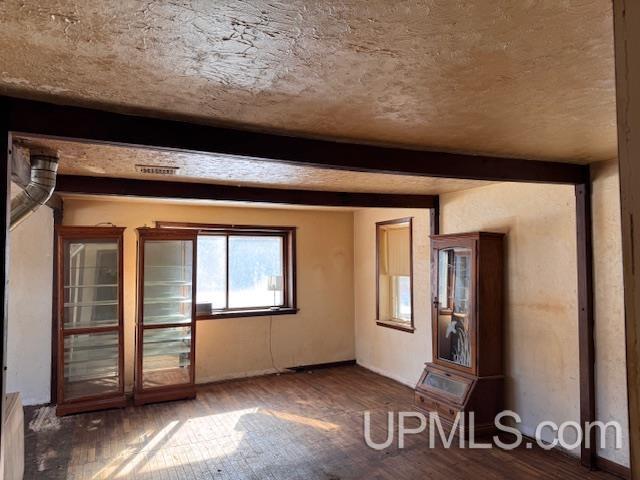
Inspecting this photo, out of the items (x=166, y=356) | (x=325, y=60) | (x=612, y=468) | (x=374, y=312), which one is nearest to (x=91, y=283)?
(x=166, y=356)

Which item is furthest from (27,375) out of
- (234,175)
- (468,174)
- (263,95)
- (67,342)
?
(468,174)

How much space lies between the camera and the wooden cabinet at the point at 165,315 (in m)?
4.71

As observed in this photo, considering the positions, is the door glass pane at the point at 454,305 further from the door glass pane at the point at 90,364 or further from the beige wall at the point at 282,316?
the door glass pane at the point at 90,364

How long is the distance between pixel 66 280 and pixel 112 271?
44 centimetres

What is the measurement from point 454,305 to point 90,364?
3.78 meters

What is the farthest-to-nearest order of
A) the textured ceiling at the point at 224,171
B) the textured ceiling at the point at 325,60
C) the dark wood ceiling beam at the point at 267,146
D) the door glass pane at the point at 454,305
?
1. the door glass pane at the point at 454,305
2. the textured ceiling at the point at 224,171
3. the dark wood ceiling beam at the point at 267,146
4. the textured ceiling at the point at 325,60

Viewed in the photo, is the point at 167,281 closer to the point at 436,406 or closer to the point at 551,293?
the point at 436,406

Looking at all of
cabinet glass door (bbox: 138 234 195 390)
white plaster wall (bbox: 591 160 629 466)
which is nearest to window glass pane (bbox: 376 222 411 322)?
white plaster wall (bbox: 591 160 629 466)

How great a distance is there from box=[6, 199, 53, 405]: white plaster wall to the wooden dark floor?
378 mm

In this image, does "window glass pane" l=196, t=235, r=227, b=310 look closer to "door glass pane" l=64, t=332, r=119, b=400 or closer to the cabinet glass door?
the cabinet glass door

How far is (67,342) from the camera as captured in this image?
4.45 meters

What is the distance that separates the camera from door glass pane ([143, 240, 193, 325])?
15.8 feet

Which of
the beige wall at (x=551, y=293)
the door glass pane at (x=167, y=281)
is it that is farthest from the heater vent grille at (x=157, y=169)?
the beige wall at (x=551, y=293)

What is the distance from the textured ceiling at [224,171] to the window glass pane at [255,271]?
186 centimetres
